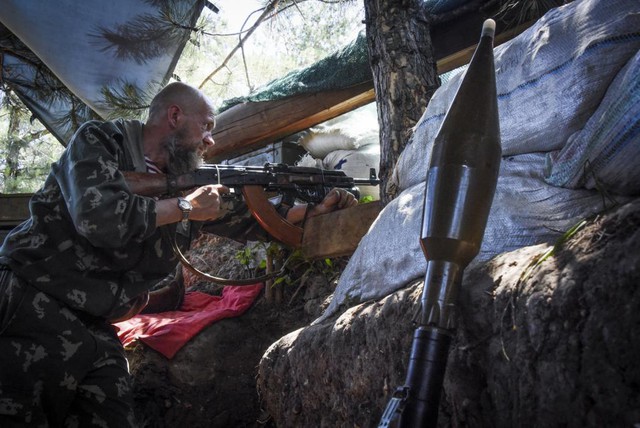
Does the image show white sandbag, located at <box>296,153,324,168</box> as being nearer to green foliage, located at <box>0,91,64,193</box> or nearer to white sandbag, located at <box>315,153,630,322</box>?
white sandbag, located at <box>315,153,630,322</box>

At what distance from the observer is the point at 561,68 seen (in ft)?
4.62

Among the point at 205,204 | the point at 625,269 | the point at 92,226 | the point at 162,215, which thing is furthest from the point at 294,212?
the point at 625,269

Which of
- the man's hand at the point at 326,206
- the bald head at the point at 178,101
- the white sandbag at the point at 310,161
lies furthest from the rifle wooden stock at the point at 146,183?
the white sandbag at the point at 310,161

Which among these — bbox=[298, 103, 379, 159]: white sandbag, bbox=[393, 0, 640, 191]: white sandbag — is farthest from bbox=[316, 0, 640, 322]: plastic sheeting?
bbox=[298, 103, 379, 159]: white sandbag

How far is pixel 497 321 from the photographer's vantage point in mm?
1148

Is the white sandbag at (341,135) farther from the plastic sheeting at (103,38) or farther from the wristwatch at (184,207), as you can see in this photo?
the wristwatch at (184,207)

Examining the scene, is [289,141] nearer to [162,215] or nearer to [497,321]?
[162,215]

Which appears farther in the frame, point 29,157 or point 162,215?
point 29,157

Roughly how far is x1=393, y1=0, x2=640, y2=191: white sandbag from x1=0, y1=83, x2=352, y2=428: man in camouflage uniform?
1404 millimetres

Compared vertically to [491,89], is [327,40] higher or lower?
higher

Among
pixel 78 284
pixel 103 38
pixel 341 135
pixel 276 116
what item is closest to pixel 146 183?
pixel 78 284

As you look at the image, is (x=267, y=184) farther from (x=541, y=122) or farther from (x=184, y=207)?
(x=541, y=122)

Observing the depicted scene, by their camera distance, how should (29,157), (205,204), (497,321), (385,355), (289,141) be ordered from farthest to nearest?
(29,157) < (289,141) < (205,204) < (385,355) < (497,321)

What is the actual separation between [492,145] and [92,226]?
1540 mm
